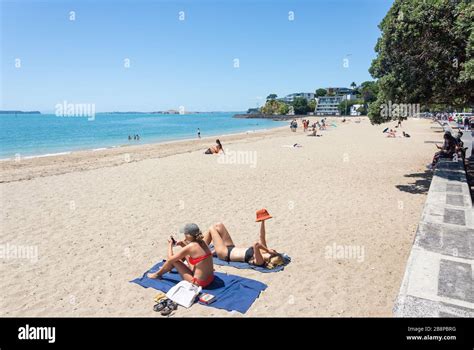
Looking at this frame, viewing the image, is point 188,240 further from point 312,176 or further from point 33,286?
point 312,176

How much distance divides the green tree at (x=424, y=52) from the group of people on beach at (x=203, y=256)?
741 centimetres

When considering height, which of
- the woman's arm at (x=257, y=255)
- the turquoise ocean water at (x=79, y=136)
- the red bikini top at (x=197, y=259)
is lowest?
the woman's arm at (x=257, y=255)

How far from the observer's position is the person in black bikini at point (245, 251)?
5.96 meters

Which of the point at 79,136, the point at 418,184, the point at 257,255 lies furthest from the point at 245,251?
the point at 79,136

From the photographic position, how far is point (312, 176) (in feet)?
46.9

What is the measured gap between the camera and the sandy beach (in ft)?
16.4

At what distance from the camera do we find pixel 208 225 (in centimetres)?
837

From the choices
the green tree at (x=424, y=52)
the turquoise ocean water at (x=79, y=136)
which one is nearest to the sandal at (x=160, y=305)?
the green tree at (x=424, y=52)

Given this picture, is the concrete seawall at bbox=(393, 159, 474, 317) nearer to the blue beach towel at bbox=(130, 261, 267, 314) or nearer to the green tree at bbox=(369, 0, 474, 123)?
the blue beach towel at bbox=(130, 261, 267, 314)

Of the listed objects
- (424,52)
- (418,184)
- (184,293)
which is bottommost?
(184,293)

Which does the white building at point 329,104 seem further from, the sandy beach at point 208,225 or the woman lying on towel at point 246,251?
the woman lying on towel at point 246,251

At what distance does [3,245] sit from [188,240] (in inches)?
204

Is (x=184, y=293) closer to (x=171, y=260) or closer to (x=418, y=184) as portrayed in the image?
(x=171, y=260)

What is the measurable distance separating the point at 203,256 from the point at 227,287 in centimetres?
68
